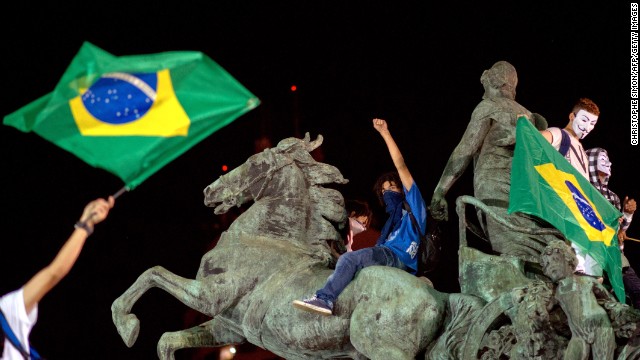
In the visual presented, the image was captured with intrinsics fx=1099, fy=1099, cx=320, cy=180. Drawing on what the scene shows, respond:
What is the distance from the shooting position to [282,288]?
7465 mm

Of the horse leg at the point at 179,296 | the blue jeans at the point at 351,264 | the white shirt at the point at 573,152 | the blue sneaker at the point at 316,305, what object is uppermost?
the white shirt at the point at 573,152

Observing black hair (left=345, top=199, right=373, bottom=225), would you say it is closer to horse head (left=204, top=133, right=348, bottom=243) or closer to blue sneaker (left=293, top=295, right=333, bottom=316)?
horse head (left=204, top=133, right=348, bottom=243)

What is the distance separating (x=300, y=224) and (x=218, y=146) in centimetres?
440

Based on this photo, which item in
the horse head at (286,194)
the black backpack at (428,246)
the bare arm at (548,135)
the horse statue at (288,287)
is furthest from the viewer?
the horse head at (286,194)

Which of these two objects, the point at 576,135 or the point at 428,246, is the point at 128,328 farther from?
the point at 576,135

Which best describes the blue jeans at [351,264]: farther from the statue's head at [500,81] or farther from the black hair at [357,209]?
the statue's head at [500,81]

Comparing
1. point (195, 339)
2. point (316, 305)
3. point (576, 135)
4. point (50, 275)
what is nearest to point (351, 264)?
point (316, 305)

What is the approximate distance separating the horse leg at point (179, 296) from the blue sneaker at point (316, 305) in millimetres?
720

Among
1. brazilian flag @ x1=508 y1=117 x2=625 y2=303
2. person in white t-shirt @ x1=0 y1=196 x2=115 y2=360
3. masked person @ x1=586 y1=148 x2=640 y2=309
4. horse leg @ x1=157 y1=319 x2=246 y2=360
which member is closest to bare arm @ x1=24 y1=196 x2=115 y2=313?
person in white t-shirt @ x1=0 y1=196 x2=115 y2=360

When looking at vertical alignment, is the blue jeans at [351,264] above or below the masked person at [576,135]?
below

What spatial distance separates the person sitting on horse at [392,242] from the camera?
7.14 meters

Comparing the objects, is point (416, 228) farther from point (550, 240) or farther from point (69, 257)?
point (69, 257)

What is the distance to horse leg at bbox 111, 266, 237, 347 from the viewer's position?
300 inches

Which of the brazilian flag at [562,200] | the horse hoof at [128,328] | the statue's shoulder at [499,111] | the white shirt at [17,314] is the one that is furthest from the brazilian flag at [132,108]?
the statue's shoulder at [499,111]
